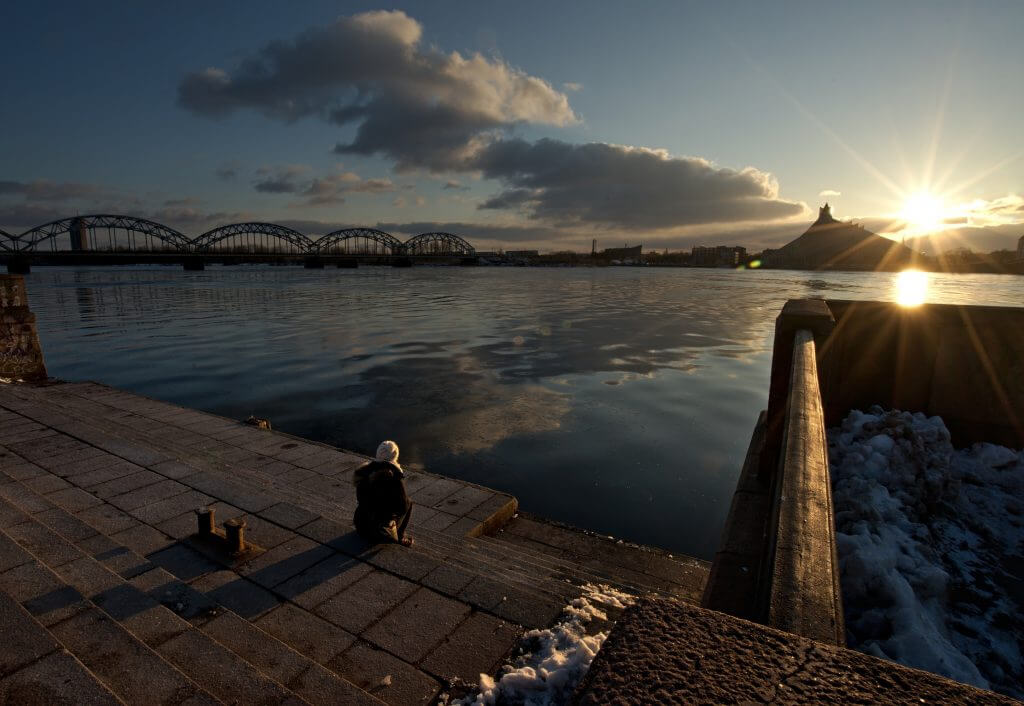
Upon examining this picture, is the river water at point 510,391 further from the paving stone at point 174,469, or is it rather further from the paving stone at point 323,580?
the paving stone at point 323,580

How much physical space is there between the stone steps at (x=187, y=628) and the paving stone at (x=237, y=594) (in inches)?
5.0

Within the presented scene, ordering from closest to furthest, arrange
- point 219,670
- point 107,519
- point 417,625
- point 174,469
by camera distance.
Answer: point 219,670, point 417,625, point 107,519, point 174,469

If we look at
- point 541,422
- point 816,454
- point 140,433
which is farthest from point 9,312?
point 816,454

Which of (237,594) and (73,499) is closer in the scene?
(237,594)

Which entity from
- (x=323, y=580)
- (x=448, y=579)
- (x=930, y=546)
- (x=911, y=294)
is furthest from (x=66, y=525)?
(x=911, y=294)

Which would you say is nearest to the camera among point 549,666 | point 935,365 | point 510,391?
point 549,666

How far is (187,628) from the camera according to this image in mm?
3123

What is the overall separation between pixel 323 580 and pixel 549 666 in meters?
1.91

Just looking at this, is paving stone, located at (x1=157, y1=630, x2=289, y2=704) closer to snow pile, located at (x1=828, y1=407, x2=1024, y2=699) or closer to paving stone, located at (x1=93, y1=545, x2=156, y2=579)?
paving stone, located at (x1=93, y1=545, x2=156, y2=579)

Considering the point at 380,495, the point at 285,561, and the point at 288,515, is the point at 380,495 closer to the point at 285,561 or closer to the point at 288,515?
the point at 285,561

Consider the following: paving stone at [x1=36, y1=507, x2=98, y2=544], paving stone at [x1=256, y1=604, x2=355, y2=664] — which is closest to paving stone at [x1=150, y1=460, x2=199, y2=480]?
paving stone at [x1=36, y1=507, x2=98, y2=544]

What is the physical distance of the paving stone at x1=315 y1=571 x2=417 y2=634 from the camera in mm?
3517

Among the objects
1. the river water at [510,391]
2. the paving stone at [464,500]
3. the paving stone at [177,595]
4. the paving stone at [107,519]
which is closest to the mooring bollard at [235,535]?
the paving stone at [177,595]

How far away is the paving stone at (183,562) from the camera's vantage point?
13.1 ft
